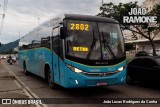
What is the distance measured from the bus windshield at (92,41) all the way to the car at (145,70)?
2.11 meters

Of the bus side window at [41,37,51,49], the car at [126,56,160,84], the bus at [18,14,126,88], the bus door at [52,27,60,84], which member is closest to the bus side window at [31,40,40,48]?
the bus side window at [41,37,51,49]

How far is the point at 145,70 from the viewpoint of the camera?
11852 millimetres

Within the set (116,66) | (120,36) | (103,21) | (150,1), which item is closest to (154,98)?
(116,66)

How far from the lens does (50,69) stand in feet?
37.8

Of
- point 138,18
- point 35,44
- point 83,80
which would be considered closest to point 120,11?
point 138,18

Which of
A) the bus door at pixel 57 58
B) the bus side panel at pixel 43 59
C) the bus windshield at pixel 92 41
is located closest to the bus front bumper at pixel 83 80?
the bus door at pixel 57 58

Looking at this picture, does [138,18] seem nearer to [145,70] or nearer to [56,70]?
[145,70]

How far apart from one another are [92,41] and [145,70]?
3.58m

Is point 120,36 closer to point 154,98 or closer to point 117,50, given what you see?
point 117,50

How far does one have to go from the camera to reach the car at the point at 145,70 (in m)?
11.1

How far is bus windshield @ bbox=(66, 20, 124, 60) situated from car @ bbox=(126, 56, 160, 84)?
211cm

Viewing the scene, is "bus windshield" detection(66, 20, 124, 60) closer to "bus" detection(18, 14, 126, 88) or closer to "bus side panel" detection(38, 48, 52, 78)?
"bus" detection(18, 14, 126, 88)

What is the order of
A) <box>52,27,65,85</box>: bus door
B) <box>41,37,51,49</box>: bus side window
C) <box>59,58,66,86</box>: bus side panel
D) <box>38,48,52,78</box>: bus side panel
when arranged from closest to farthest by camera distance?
<box>59,58,66,86</box>: bus side panel → <box>52,27,65,85</box>: bus door → <box>38,48,52,78</box>: bus side panel → <box>41,37,51,49</box>: bus side window

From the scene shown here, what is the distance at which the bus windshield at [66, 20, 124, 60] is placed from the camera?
9.36 m
